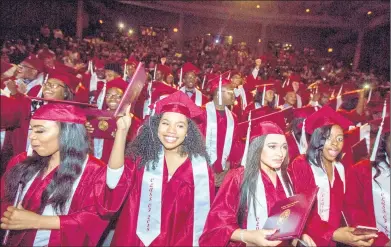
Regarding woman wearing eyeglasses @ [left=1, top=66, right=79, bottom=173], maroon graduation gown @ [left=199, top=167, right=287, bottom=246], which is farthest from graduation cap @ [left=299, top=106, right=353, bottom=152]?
woman wearing eyeglasses @ [left=1, top=66, right=79, bottom=173]

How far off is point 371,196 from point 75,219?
270cm

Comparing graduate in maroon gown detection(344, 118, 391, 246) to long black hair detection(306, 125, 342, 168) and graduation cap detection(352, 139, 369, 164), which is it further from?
graduation cap detection(352, 139, 369, 164)

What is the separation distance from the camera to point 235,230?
2605 mm

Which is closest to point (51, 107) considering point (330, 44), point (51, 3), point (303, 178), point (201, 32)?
point (303, 178)

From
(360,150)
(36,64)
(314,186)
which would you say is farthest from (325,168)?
(36,64)

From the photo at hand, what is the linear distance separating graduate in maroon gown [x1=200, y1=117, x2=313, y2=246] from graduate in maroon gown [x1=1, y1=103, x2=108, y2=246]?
87cm

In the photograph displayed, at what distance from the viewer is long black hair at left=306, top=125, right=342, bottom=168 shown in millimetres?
3525

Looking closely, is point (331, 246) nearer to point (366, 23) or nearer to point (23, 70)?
point (23, 70)

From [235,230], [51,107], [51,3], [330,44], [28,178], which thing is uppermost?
[330,44]

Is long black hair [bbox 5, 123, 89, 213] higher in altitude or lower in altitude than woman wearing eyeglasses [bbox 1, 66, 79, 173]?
lower

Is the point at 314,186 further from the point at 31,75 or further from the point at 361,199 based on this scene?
the point at 31,75

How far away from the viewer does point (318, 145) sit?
11.7 feet

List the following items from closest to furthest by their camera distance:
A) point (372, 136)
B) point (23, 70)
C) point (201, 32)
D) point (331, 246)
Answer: point (331, 246) < point (23, 70) < point (372, 136) < point (201, 32)

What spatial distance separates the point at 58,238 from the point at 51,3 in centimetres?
1908
